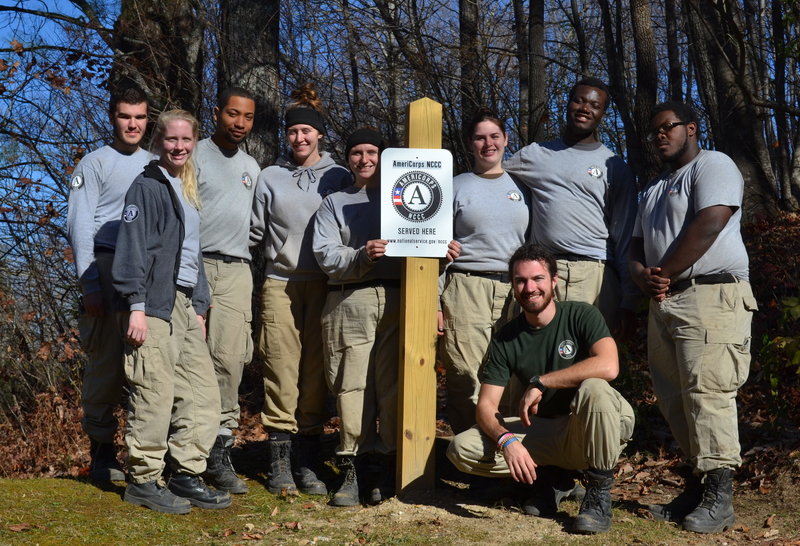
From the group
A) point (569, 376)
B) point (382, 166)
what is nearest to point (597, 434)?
point (569, 376)

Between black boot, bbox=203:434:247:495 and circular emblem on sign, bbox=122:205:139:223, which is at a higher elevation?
circular emblem on sign, bbox=122:205:139:223

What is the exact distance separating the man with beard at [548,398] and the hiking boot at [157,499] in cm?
160

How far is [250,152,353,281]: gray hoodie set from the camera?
18.9ft

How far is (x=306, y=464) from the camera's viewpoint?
5.86m

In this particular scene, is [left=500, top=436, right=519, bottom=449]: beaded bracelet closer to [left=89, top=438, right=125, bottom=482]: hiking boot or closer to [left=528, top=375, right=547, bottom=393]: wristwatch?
[left=528, top=375, right=547, bottom=393]: wristwatch

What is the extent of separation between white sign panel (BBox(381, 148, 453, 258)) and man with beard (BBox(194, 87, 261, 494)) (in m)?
1.03

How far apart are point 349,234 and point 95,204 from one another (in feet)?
5.13

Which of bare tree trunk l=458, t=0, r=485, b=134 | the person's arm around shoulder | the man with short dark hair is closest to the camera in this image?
the person's arm around shoulder

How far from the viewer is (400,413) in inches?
215

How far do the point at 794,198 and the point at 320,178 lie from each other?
8611 mm

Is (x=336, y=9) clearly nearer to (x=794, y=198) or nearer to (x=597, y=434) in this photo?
(x=597, y=434)

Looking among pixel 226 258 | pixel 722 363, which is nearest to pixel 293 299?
pixel 226 258

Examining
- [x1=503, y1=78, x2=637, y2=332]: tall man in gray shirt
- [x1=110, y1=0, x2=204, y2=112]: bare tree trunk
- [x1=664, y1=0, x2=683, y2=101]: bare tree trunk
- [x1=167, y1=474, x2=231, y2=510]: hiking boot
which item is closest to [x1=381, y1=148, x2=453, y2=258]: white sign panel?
[x1=503, y1=78, x2=637, y2=332]: tall man in gray shirt

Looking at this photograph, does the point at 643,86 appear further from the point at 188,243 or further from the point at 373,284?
the point at 188,243
